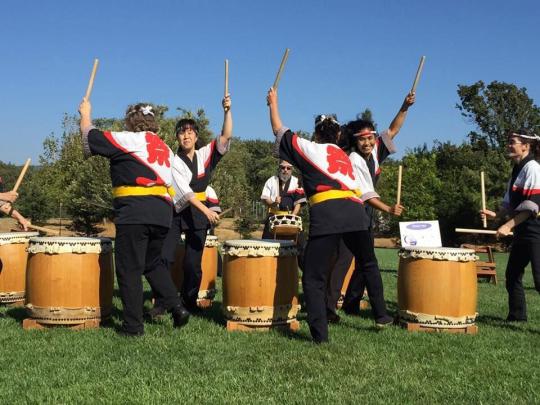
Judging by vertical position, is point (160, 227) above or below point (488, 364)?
above

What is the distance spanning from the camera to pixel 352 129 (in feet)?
18.9

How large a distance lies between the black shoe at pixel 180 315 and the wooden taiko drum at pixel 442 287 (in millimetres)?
2148

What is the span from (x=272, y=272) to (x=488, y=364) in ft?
6.45

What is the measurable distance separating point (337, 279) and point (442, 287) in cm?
110

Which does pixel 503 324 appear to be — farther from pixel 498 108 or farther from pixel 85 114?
pixel 498 108

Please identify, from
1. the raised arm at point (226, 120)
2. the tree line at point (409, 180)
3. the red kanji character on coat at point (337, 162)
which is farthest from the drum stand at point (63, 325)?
the tree line at point (409, 180)

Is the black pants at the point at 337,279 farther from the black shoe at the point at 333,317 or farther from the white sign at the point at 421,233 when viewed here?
the white sign at the point at 421,233

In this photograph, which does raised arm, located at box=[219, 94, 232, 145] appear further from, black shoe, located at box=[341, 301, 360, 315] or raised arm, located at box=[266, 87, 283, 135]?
black shoe, located at box=[341, 301, 360, 315]

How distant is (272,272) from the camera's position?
5.24m

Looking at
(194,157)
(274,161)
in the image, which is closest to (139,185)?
(194,157)

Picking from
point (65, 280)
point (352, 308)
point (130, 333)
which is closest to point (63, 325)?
point (65, 280)

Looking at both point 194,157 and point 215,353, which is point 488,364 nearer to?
point 215,353

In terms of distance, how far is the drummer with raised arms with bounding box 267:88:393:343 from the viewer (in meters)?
4.77

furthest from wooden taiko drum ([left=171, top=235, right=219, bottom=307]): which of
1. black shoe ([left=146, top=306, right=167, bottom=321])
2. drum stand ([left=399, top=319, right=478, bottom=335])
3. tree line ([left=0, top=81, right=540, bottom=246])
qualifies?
tree line ([left=0, top=81, right=540, bottom=246])
